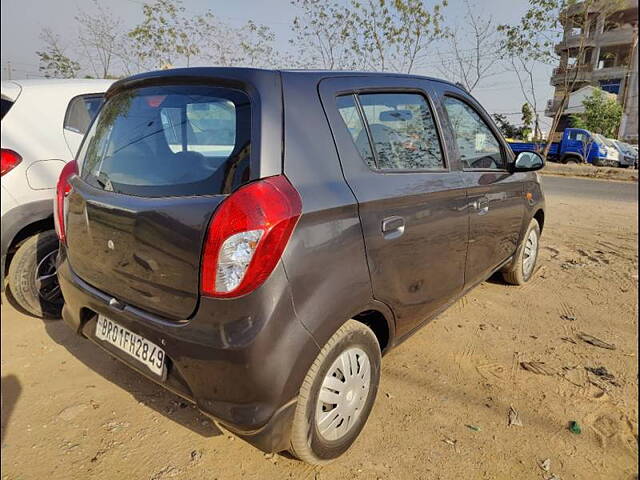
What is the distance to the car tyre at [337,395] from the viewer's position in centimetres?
160

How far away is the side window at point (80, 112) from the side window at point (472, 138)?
2611 mm

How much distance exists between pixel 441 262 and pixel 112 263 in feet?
5.32

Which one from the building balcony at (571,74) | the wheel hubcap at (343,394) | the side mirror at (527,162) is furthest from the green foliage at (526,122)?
the wheel hubcap at (343,394)

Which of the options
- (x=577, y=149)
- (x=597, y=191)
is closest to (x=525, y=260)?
(x=597, y=191)

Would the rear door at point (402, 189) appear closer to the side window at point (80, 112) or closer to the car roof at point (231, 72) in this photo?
the car roof at point (231, 72)

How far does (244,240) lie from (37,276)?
7.58 feet

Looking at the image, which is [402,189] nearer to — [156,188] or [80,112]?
[156,188]

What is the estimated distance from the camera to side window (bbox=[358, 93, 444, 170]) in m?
1.99

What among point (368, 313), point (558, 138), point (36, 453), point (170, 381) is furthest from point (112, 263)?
point (558, 138)

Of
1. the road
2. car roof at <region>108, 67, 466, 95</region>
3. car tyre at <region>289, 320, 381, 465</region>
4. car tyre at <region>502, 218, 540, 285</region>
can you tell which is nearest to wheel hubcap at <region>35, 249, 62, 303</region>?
car roof at <region>108, 67, 466, 95</region>

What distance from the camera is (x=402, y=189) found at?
6.34ft

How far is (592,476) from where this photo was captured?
179cm

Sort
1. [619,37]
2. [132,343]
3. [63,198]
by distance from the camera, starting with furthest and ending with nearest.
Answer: [63,198] < [619,37] < [132,343]

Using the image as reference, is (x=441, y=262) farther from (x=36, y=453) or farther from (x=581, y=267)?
(x=581, y=267)
